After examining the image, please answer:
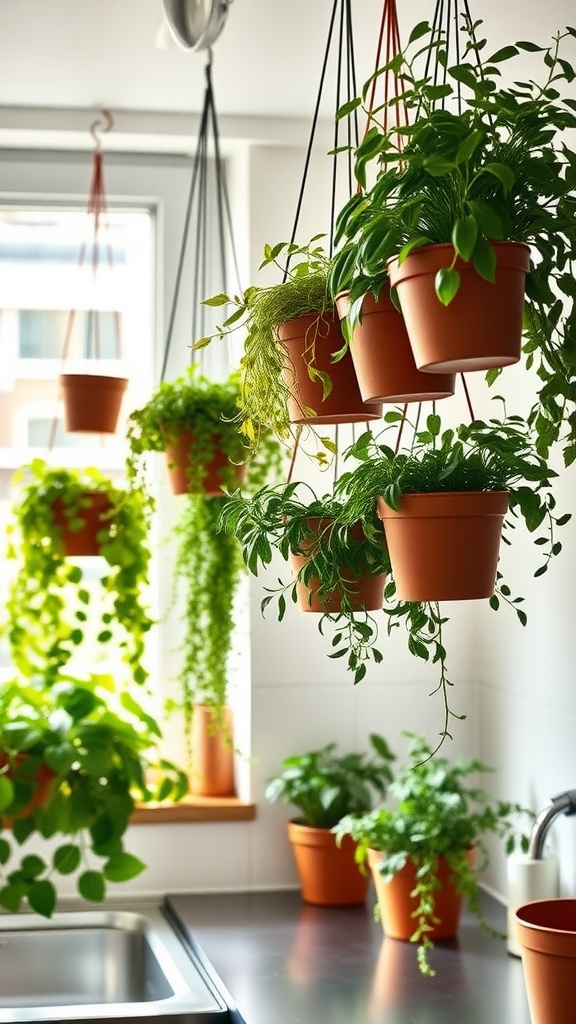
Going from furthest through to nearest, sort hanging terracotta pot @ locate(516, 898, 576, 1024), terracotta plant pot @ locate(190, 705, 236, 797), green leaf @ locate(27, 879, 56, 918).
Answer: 1. terracotta plant pot @ locate(190, 705, 236, 797)
2. green leaf @ locate(27, 879, 56, 918)
3. hanging terracotta pot @ locate(516, 898, 576, 1024)

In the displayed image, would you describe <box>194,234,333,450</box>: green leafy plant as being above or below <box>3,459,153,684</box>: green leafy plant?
above

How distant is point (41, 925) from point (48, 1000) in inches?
5.2

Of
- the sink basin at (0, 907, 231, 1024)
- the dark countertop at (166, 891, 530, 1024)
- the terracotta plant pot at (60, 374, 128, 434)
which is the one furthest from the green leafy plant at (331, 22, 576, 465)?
the sink basin at (0, 907, 231, 1024)

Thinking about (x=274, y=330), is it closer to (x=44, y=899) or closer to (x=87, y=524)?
(x=87, y=524)

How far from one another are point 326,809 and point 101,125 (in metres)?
1.40

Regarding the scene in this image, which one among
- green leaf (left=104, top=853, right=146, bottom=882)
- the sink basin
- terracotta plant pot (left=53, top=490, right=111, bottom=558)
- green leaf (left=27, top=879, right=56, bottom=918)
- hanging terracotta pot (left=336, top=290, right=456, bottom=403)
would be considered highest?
hanging terracotta pot (left=336, top=290, right=456, bottom=403)

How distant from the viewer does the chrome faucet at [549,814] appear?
6.26 ft

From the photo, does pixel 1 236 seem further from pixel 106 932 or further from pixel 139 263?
pixel 106 932

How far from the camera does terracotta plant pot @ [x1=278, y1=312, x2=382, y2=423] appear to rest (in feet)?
4.42

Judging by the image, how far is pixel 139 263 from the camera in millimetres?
2754

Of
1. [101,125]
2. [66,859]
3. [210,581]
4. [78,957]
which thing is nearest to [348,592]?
[210,581]

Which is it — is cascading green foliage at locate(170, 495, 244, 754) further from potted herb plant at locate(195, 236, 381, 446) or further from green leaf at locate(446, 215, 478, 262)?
green leaf at locate(446, 215, 478, 262)

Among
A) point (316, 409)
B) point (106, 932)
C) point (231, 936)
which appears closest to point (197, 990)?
point (231, 936)

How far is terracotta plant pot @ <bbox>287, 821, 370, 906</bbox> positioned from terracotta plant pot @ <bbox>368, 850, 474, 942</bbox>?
203 millimetres
